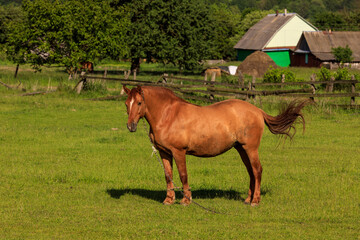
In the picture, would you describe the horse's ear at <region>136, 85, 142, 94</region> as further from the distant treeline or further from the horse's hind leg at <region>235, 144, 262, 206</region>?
the distant treeline

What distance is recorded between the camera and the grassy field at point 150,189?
27.5ft

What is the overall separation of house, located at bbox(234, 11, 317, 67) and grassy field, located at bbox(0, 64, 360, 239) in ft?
223

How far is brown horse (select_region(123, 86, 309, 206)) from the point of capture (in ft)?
30.7

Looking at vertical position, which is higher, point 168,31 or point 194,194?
point 168,31

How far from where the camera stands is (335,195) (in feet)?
34.9

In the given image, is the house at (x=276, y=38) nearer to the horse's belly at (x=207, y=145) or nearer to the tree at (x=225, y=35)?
the tree at (x=225, y=35)

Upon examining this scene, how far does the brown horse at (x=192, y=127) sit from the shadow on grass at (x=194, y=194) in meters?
0.69

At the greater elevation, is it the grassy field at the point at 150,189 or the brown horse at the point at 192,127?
the brown horse at the point at 192,127

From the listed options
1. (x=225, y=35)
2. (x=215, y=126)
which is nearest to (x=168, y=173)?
(x=215, y=126)

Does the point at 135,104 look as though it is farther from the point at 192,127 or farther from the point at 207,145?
the point at 207,145

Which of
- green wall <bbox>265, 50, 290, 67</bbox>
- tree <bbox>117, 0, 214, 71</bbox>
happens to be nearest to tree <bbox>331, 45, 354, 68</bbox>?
green wall <bbox>265, 50, 290, 67</bbox>

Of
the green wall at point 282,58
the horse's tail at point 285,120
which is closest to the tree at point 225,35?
the green wall at point 282,58

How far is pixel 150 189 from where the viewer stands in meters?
11.6

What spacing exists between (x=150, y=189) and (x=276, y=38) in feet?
261
